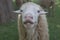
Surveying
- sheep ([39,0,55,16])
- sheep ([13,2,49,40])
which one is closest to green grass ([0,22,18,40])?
sheep ([39,0,55,16])

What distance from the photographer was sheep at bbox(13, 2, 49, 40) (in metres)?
4.23

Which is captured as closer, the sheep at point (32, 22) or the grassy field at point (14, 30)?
the sheep at point (32, 22)

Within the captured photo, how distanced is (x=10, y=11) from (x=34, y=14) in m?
5.19

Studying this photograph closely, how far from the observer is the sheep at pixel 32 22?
4.23 metres

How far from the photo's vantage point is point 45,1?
408 inches

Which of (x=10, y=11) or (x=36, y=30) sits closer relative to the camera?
(x=36, y=30)

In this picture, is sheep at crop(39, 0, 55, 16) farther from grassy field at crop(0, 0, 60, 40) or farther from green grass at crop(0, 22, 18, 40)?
green grass at crop(0, 22, 18, 40)

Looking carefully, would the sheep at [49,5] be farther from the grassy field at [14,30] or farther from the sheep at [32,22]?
the sheep at [32,22]

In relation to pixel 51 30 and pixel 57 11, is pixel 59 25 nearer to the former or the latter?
pixel 51 30

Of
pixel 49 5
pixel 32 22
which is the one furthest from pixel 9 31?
pixel 32 22

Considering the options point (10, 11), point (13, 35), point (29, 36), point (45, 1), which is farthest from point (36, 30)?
point (45, 1)

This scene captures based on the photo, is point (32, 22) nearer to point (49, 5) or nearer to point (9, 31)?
point (9, 31)

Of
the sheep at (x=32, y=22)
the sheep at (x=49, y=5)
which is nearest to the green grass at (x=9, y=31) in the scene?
the sheep at (x=49, y=5)

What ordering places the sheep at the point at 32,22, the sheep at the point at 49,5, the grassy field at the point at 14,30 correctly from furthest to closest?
the sheep at the point at 49,5
the grassy field at the point at 14,30
the sheep at the point at 32,22
